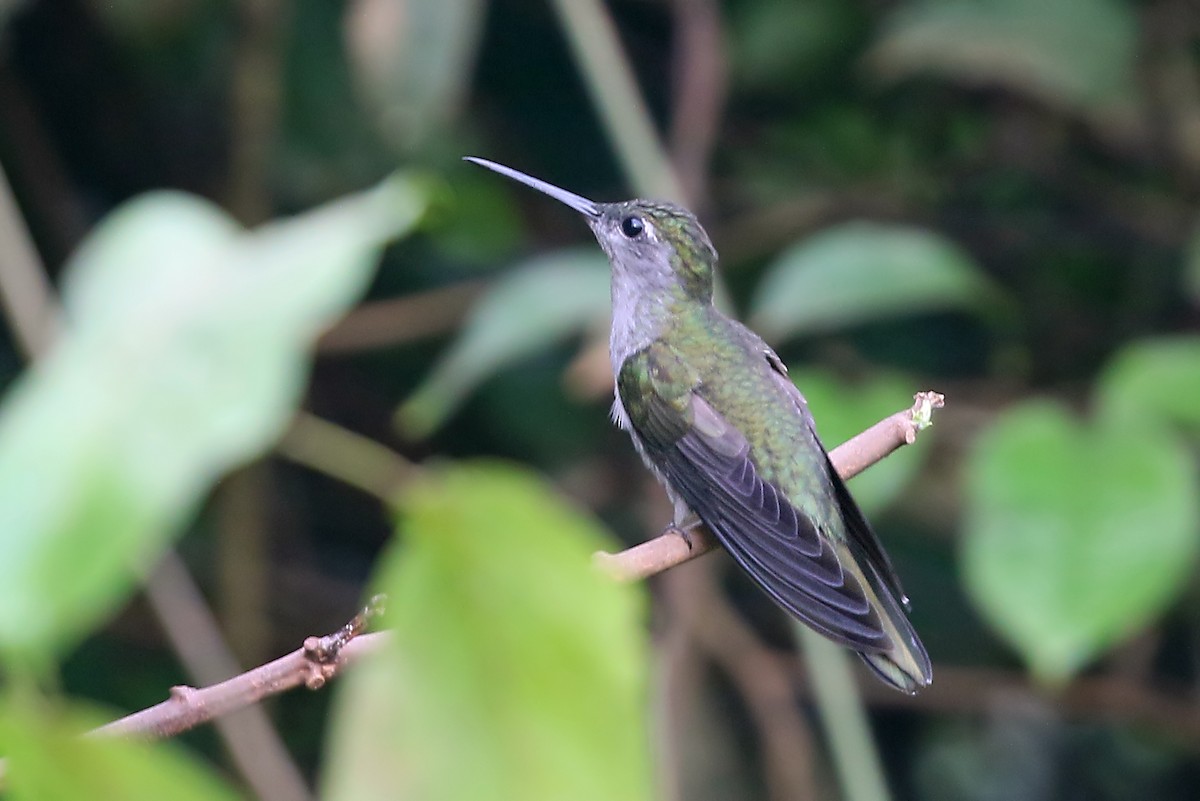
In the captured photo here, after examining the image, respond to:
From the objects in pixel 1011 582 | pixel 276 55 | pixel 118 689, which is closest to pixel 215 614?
pixel 118 689

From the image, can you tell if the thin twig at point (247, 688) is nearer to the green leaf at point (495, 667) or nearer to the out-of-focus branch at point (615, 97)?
the green leaf at point (495, 667)

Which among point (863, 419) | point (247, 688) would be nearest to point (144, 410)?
point (247, 688)

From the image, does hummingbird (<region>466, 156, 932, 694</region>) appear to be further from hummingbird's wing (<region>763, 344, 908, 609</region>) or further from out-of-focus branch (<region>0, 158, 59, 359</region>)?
out-of-focus branch (<region>0, 158, 59, 359</region>)

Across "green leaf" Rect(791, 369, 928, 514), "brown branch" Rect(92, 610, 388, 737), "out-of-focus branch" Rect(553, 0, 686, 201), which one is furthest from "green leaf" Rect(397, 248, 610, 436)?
"brown branch" Rect(92, 610, 388, 737)

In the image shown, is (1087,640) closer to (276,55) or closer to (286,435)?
(286,435)

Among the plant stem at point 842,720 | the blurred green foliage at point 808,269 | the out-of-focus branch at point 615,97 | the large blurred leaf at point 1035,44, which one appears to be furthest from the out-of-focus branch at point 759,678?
the large blurred leaf at point 1035,44
